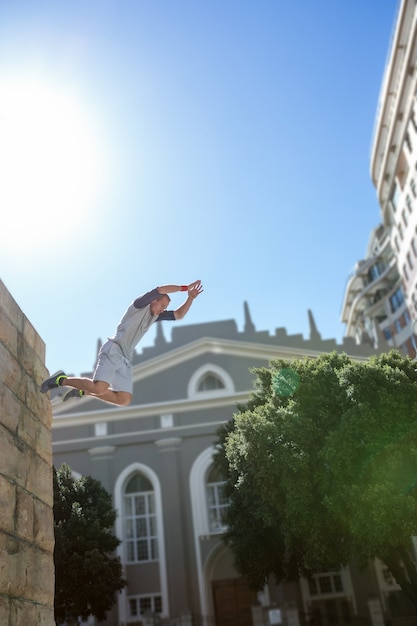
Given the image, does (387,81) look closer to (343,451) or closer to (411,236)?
(411,236)

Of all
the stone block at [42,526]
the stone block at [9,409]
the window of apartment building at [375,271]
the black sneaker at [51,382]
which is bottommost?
the stone block at [42,526]

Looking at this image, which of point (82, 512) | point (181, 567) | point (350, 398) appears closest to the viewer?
point (350, 398)

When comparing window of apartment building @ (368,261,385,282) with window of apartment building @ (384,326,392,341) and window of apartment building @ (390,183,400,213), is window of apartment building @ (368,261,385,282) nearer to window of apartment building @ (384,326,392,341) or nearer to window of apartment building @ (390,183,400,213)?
window of apartment building @ (384,326,392,341)

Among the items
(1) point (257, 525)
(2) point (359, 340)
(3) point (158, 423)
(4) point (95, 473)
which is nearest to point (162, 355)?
(3) point (158, 423)

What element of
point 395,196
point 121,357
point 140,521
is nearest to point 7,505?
point 121,357

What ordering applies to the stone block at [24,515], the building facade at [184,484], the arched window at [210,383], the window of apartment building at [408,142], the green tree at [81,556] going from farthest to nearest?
1. the window of apartment building at [408,142]
2. the arched window at [210,383]
3. the building facade at [184,484]
4. the green tree at [81,556]
5. the stone block at [24,515]

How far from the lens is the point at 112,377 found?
18.3 ft

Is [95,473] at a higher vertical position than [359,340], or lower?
lower

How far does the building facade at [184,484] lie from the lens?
83.3 ft

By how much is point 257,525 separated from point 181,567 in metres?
8.39

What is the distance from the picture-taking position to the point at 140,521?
90.2ft

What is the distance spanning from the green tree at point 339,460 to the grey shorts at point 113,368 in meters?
9.91

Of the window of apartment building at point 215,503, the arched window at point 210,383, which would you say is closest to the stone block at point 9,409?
the window of apartment building at point 215,503

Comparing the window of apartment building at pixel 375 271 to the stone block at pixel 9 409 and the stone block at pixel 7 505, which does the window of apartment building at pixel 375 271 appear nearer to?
the stone block at pixel 9 409
